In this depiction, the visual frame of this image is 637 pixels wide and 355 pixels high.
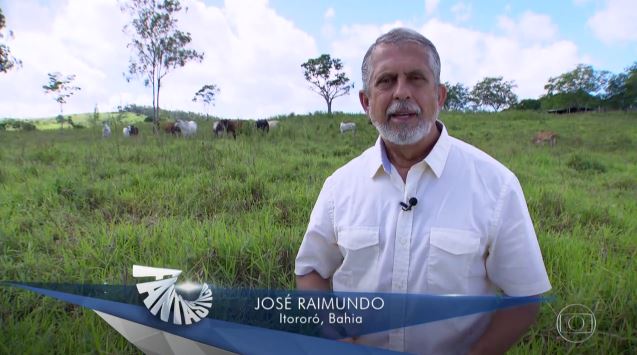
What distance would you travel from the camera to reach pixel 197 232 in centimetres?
307

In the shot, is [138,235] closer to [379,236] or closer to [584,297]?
[379,236]

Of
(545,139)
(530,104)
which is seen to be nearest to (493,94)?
(530,104)

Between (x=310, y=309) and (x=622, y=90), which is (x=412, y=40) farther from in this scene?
(x=622, y=90)

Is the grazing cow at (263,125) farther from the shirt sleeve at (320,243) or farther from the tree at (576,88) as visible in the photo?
the tree at (576,88)

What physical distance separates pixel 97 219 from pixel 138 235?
3.16 feet

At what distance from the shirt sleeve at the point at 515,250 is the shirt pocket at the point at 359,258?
1.45 ft

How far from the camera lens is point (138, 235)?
2.98m

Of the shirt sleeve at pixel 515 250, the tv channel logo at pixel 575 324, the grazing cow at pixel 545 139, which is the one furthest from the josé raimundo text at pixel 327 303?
the grazing cow at pixel 545 139

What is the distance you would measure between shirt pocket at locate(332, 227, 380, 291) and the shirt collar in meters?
0.26

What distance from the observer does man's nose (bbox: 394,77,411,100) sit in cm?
166

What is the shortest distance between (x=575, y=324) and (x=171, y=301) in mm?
2132

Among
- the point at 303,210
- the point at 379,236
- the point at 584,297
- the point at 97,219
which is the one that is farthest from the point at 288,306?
the point at 97,219

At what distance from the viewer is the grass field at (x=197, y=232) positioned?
212cm

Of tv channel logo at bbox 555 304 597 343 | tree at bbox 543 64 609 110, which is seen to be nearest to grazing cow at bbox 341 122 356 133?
tv channel logo at bbox 555 304 597 343
